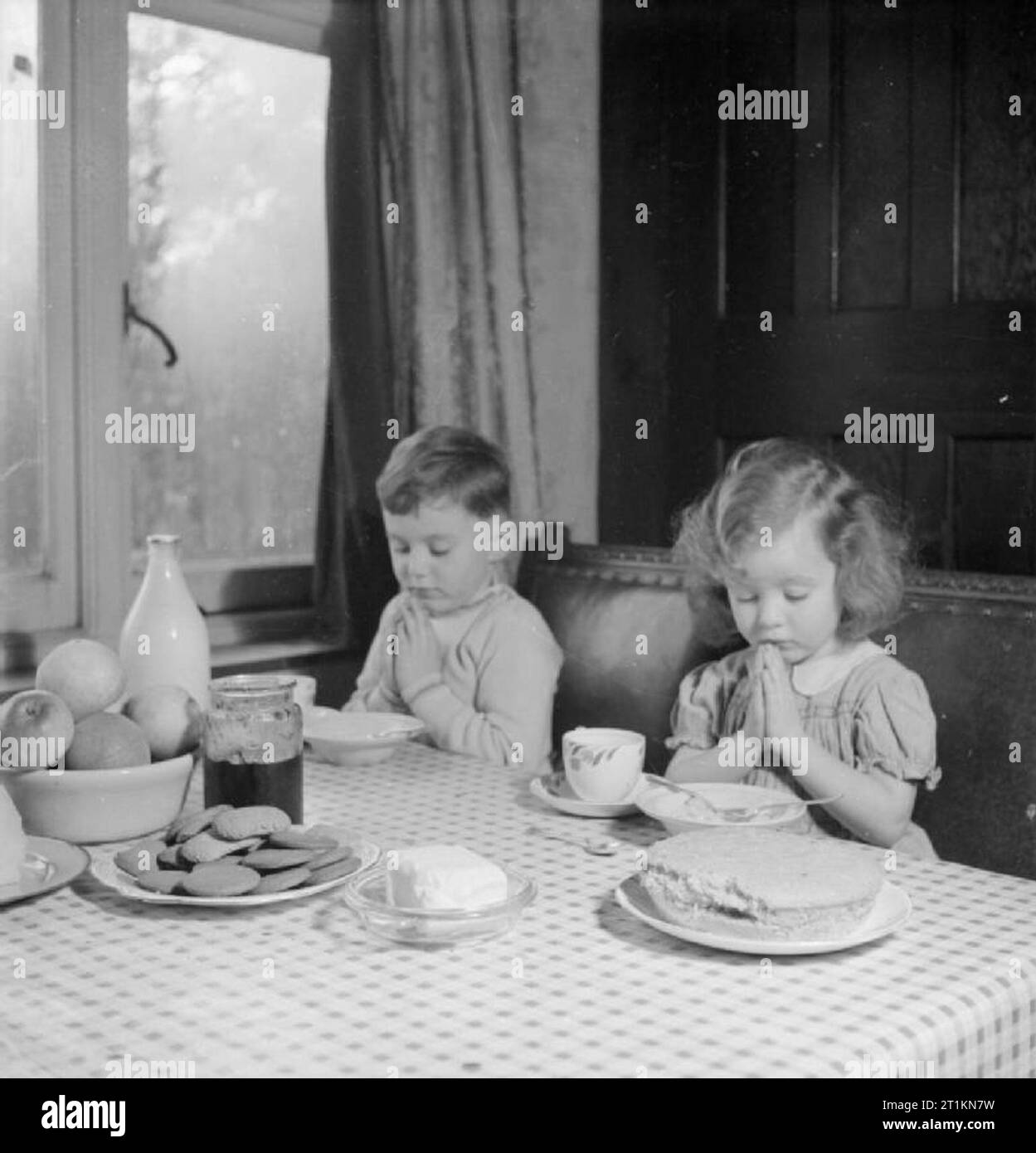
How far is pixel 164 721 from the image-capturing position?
5.10 feet

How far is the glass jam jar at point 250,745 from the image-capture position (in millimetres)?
1465

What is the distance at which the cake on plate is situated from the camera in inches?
44.8

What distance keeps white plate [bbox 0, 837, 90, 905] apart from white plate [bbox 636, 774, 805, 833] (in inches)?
22.4

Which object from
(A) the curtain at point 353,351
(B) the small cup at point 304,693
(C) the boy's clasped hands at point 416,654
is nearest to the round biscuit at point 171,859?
(B) the small cup at point 304,693

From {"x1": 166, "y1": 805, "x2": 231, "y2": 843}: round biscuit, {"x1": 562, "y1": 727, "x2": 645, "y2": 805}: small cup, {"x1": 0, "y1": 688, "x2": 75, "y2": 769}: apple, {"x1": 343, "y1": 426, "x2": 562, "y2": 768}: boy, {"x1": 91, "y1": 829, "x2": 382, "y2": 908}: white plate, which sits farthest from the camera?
{"x1": 343, "y1": 426, "x2": 562, "y2": 768}: boy

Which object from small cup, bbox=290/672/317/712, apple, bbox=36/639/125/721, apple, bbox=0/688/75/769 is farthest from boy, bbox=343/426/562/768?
apple, bbox=0/688/75/769

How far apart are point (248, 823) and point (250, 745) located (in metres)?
0.15

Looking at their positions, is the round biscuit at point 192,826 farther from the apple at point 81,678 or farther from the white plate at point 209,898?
the apple at point 81,678

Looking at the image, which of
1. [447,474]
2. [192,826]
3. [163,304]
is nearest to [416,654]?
[447,474]

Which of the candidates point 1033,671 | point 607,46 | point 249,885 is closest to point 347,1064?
point 249,885

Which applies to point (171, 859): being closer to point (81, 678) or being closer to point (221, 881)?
point (221, 881)

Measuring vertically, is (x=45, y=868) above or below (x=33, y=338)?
below

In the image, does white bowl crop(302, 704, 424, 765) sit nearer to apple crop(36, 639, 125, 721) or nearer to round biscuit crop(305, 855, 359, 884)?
apple crop(36, 639, 125, 721)

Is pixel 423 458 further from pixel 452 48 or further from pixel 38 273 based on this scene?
pixel 452 48
